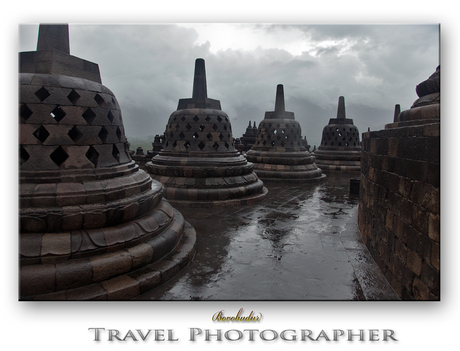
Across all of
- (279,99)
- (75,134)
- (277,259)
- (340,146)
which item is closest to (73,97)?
(75,134)

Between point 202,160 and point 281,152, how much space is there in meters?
4.98

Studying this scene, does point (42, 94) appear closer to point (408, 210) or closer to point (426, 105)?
point (408, 210)

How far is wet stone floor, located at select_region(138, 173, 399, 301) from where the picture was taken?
10.4 feet

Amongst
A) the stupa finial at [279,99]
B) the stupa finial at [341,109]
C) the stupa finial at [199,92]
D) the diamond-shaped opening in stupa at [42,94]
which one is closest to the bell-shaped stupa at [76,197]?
the diamond-shaped opening in stupa at [42,94]

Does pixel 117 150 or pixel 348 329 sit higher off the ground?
pixel 117 150

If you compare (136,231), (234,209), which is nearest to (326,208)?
(234,209)

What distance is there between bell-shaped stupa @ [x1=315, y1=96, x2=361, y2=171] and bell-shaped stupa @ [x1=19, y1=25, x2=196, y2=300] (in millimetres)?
12645

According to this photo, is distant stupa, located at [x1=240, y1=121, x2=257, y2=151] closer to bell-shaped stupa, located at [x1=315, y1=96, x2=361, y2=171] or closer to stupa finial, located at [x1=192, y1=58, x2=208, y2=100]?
bell-shaped stupa, located at [x1=315, y1=96, x2=361, y2=171]

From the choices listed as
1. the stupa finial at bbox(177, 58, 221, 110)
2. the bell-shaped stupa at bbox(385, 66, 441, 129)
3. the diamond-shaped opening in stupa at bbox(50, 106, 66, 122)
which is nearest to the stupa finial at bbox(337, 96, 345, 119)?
the stupa finial at bbox(177, 58, 221, 110)

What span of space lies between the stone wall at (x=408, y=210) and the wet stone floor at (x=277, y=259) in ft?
1.09

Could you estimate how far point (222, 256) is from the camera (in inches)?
161

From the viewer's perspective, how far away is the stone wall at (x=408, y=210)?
249cm
